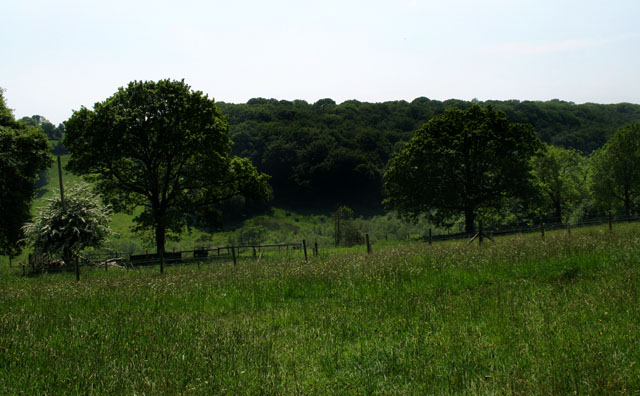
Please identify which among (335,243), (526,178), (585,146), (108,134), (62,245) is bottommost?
(335,243)

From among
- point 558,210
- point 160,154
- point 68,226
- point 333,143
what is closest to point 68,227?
point 68,226

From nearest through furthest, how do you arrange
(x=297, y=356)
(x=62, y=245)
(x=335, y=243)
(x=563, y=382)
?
(x=563, y=382) < (x=297, y=356) < (x=62, y=245) < (x=335, y=243)

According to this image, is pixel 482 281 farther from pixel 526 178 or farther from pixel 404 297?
pixel 526 178

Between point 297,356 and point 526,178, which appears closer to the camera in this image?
point 297,356

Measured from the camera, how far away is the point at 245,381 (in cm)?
488

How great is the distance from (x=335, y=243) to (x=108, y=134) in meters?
28.7

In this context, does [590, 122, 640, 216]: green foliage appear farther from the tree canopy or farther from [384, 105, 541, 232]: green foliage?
the tree canopy

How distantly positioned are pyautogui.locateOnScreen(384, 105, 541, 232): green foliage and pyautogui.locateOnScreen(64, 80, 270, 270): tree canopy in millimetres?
15281

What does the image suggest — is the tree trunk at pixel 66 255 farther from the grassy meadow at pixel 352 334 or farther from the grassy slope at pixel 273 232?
the grassy meadow at pixel 352 334

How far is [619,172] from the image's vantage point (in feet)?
146

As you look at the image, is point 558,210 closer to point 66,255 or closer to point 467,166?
point 467,166

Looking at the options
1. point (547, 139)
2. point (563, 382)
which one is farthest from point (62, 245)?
point (547, 139)

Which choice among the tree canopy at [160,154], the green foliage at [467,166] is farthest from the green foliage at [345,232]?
the tree canopy at [160,154]

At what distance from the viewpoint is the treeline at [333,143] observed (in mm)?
94688
